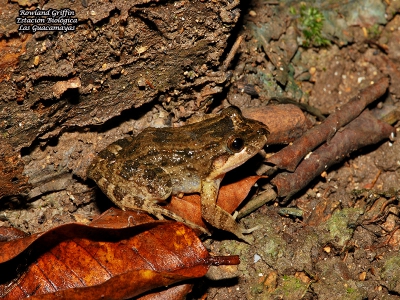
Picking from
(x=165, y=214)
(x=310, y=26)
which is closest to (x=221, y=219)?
(x=165, y=214)

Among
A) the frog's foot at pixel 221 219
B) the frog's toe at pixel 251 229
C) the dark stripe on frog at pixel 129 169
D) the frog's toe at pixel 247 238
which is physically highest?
the dark stripe on frog at pixel 129 169

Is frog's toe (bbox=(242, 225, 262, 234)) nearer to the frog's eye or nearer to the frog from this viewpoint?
the frog

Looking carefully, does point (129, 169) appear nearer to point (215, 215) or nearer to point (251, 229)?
point (215, 215)

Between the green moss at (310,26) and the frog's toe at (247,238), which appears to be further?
the green moss at (310,26)

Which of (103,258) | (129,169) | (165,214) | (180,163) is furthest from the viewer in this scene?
(180,163)

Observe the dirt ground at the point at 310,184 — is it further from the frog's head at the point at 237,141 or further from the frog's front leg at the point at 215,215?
the frog's head at the point at 237,141

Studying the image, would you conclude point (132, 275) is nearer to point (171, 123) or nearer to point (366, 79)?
point (171, 123)

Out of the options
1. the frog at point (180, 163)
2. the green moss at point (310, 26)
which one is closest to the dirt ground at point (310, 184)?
the green moss at point (310, 26)

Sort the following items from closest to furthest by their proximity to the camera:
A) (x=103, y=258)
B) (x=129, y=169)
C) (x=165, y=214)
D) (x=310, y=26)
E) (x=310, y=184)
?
(x=103, y=258) < (x=165, y=214) < (x=129, y=169) < (x=310, y=184) < (x=310, y=26)
